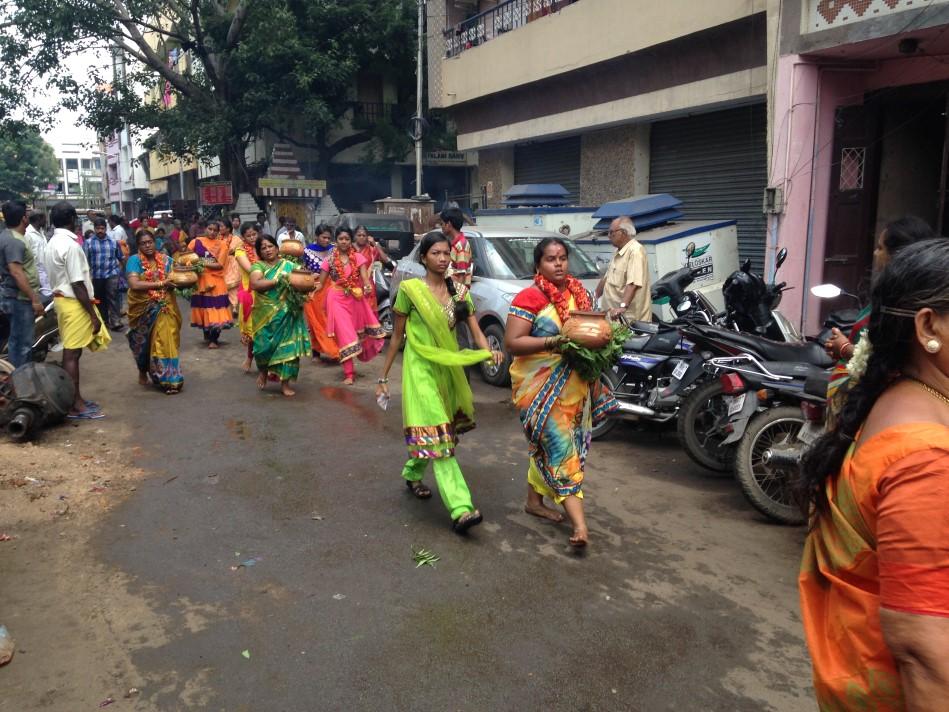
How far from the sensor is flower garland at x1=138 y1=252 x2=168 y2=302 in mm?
8016

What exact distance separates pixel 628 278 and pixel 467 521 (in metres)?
3.83

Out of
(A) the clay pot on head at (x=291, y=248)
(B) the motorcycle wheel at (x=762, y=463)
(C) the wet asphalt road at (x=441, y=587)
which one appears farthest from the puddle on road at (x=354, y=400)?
(B) the motorcycle wheel at (x=762, y=463)

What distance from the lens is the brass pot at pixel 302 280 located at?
7918mm

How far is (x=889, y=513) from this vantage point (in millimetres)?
1389

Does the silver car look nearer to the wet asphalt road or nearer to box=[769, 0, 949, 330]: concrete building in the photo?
the wet asphalt road

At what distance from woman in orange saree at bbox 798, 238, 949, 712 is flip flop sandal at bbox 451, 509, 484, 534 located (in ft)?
9.23

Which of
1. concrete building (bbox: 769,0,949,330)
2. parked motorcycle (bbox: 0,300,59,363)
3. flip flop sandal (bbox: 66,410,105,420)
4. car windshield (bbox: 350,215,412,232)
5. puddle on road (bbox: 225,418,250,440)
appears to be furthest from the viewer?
car windshield (bbox: 350,215,412,232)

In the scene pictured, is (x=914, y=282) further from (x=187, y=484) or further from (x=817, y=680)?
(x=187, y=484)

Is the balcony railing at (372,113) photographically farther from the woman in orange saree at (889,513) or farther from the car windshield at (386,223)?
the woman in orange saree at (889,513)

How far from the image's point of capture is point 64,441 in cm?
651

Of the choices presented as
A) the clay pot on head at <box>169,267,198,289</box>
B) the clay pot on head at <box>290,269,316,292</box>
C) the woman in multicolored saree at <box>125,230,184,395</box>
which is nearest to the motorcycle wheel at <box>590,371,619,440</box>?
the clay pot on head at <box>290,269,316,292</box>

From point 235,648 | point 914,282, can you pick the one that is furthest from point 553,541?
point 914,282

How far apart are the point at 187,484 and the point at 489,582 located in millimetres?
2583

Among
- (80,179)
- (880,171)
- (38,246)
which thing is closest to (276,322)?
(38,246)
